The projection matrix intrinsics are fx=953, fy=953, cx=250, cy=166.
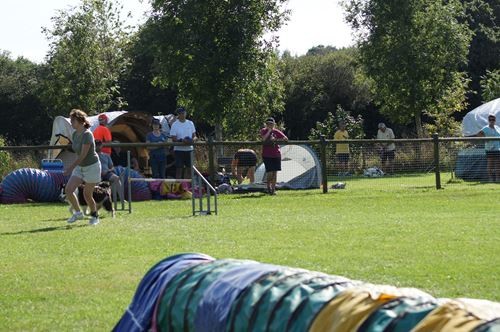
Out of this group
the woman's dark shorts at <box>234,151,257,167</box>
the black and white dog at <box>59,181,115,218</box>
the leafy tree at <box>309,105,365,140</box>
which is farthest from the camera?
the leafy tree at <box>309,105,365,140</box>

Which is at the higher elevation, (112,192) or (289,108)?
(289,108)

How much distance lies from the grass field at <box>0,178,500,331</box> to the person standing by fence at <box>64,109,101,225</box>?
435 mm

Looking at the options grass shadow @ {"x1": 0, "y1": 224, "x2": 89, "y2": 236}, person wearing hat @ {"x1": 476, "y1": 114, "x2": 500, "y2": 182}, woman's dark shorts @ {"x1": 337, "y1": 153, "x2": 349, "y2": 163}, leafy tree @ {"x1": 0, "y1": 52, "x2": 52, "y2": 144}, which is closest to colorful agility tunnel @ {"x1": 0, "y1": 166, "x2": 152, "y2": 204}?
woman's dark shorts @ {"x1": 337, "y1": 153, "x2": 349, "y2": 163}

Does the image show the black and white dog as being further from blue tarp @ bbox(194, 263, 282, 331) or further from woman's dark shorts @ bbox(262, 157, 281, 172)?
blue tarp @ bbox(194, 263, 282, 331)

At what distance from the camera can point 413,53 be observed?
122 feet

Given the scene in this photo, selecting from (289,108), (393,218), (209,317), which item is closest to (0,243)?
(393,218)

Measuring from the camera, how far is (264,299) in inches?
177

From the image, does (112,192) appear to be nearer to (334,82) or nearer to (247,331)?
(247,331)

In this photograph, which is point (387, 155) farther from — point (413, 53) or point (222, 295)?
point (222, 295)

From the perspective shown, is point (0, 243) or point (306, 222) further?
point (306, 222)

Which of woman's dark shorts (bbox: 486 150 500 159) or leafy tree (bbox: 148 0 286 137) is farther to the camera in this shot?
leafy tree (bbox: 148 0 286 137)

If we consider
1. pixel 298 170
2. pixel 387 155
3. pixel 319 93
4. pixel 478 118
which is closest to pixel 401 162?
pixel 387 155

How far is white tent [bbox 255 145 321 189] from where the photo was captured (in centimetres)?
2320

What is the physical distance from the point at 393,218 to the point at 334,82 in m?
36.8
